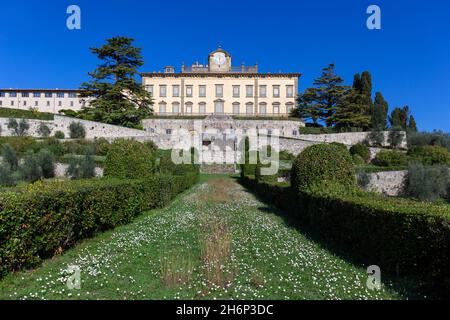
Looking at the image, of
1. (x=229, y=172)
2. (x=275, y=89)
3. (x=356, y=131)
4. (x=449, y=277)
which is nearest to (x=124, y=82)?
(x=229, y=172)

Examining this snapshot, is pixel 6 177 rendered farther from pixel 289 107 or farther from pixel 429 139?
pixel 289 107

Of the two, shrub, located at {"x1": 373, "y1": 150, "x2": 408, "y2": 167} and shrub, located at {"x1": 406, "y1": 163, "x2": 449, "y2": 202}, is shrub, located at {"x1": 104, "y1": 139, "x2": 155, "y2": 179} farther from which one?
shrub, located at {"x1": 373, "y1": 150, "x2": 408, "y2": 167}

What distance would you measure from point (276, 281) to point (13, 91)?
8022cm

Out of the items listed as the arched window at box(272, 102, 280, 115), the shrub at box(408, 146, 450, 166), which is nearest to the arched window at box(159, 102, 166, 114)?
the arched window at box(272, 102, 280, 115)

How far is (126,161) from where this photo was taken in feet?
37.6

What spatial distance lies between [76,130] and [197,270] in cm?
3893

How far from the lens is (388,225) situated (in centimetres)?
507

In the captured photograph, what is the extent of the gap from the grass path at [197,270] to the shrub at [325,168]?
1.90 meters

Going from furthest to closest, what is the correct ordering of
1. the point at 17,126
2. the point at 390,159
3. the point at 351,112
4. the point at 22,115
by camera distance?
the point at 351,112
the point at 22,115
the point at 17,126
the point at 390,159

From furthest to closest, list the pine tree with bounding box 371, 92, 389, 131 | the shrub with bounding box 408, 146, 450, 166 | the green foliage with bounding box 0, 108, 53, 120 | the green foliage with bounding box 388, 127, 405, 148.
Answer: the pine tree with bounding box 371, 92, 389, 131, the green foliage with bounding box 388, 127, 405, 148, the green foliage with bounding box 0, 108, 53, 120, the shrub with bounding box 408, 146, 450, 166

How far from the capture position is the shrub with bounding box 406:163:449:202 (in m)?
24.6

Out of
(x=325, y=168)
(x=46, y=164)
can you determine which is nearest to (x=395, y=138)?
(x=325, y=168)

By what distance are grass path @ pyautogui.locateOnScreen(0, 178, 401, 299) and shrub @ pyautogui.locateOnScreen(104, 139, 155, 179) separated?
380 cm

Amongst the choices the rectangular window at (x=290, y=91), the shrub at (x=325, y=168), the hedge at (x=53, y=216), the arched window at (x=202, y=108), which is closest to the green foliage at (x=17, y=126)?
the arched window at (x=202, y=108)
